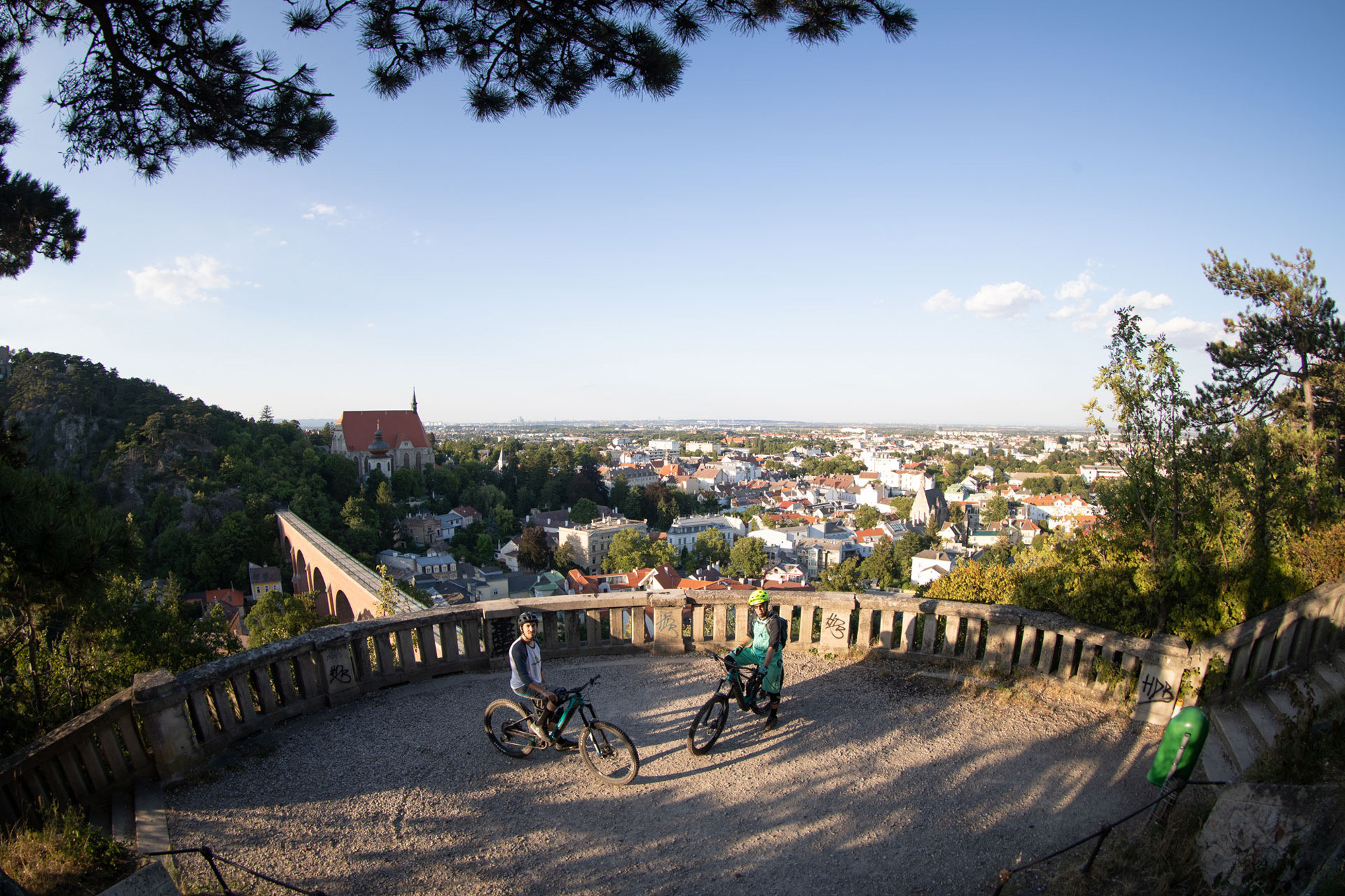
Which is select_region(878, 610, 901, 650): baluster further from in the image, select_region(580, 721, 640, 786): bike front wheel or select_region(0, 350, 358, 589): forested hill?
select_region(0, 350, 358, 589): forested hill

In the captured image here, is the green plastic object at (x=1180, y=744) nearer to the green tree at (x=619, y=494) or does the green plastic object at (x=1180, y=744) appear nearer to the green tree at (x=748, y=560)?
the green tree at (x=748, y=560)

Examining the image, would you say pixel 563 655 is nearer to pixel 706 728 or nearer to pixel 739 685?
pixel 706 728

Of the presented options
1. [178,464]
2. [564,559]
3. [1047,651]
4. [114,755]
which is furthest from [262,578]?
[1047,651]

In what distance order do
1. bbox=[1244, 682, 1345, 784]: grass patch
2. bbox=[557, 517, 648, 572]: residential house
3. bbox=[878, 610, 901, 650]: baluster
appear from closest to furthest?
bbox=[1244, 682, 1345, 784]: grass patch < bbox=[878, 610, 901, 650]: baluster < bbox=[557, 517, 648, 572]: residential house

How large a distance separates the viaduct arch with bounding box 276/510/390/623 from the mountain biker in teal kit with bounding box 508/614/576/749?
25.3ft

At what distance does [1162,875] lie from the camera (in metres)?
2.97

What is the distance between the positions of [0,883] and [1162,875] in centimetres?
465

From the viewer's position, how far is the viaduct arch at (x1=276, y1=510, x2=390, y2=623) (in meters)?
22.0

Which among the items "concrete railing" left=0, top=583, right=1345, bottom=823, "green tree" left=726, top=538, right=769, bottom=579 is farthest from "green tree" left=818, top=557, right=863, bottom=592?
"concrete railing" left=0, top=583, right=1345, bottom=823

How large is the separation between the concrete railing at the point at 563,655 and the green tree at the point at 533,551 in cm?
5080

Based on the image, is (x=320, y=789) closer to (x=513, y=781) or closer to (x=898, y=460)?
(x=513, y=781)

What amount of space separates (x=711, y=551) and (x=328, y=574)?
41.8 metres

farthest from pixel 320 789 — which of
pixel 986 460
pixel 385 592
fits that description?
pixel 986 460

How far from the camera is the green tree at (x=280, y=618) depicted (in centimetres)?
1567
